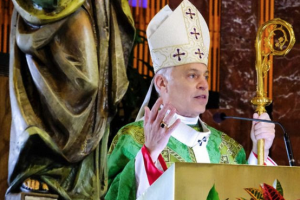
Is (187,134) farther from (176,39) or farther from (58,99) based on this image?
(58,99)

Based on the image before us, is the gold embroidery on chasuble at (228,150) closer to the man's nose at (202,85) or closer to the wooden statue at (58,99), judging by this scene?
the man's nose at (202,85)

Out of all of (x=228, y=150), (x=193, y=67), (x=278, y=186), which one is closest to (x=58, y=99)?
(x=278, y=186)

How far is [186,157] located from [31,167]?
1.73 m

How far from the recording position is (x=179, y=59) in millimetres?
4836

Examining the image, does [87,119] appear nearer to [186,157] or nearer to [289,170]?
[289,170]

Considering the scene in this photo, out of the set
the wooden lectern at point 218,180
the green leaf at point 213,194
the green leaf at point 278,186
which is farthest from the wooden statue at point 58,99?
the green leaf at point 278,186

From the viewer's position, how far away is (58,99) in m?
3.22

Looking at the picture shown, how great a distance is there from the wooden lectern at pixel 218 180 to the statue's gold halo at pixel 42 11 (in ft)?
2.35

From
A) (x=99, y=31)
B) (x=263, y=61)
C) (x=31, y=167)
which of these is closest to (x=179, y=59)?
(x=263, y=61)

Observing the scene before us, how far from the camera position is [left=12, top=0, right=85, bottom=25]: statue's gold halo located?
3207mm

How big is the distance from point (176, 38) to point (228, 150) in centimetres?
68

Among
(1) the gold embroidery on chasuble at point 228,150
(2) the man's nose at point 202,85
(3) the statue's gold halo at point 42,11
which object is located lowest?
(1) the gold embroidery on chasuble at point 228,150

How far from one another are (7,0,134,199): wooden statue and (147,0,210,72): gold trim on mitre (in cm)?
A: 150

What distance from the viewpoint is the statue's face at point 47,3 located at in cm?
320
